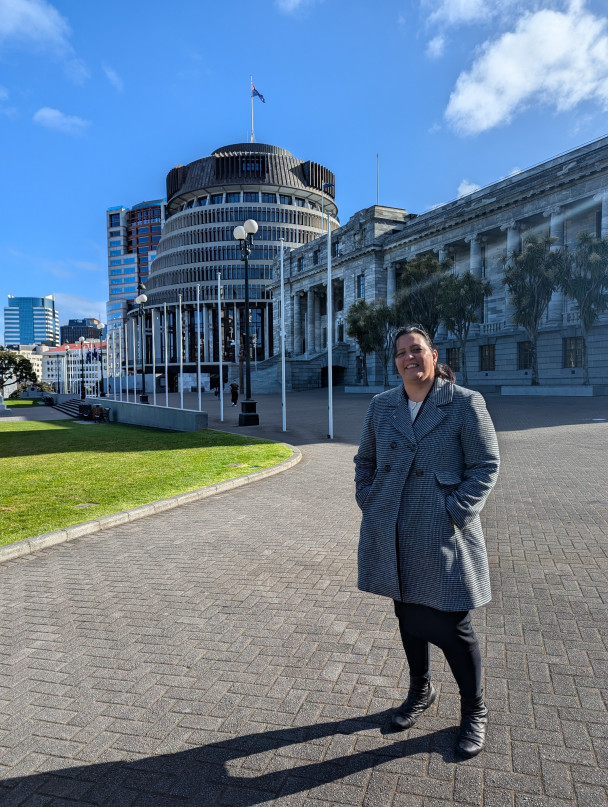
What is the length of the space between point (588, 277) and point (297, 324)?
46063 mm

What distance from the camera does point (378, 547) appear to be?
3139 mm

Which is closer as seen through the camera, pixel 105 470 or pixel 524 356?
pixel 105 470

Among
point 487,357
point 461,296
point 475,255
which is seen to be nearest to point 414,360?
point 461,296

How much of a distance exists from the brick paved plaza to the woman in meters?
0.33

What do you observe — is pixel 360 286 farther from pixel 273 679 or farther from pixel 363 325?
pixel 273 679

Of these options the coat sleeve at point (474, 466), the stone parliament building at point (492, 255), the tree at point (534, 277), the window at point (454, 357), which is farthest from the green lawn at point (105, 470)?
the window at point (454, 357)

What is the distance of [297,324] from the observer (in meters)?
76.1

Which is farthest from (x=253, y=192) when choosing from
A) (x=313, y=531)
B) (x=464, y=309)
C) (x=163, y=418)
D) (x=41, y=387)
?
(x=313, y=531)

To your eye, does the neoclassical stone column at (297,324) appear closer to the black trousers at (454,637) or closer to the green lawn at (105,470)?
the green lawn at (105,470)

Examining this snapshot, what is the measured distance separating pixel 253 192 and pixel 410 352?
98026mm

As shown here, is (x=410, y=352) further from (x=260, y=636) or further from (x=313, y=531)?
(x=313, y=531)

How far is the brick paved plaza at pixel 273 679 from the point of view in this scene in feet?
9.18

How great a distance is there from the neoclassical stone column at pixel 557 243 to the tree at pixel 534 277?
20.6 feet

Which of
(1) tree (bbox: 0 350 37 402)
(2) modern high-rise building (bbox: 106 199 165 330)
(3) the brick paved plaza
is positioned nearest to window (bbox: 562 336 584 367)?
(3) the brick paved plaza
